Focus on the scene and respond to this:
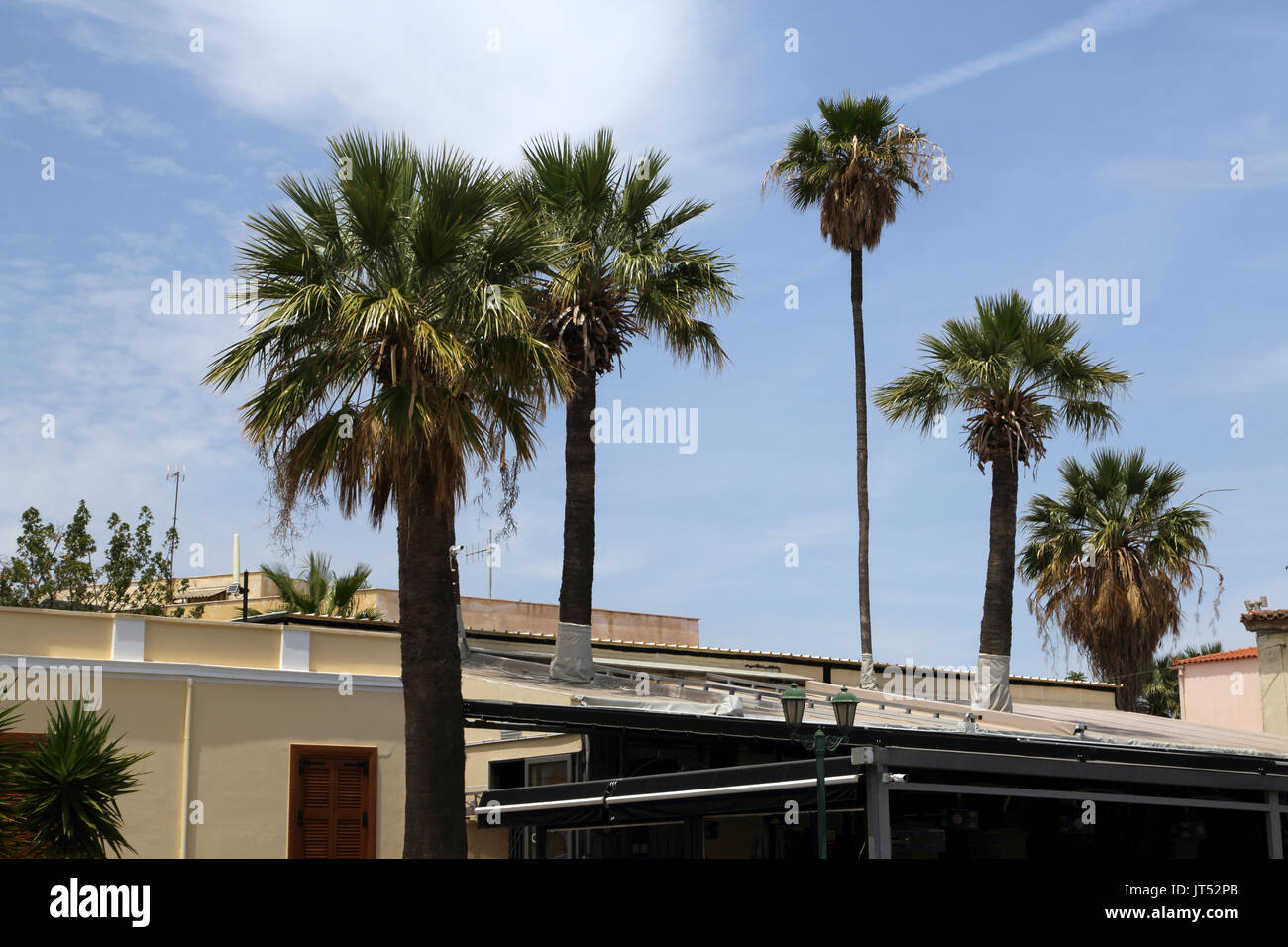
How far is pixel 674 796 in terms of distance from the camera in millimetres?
15570

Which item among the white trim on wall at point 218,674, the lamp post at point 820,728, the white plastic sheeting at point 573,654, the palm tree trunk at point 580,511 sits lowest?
the lamp post at point 820,728

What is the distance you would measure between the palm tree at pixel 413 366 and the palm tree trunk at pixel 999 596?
41.3ft

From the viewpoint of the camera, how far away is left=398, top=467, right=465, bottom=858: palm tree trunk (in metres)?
14.3

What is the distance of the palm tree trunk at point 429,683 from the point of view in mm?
14297

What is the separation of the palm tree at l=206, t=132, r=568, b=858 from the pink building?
2446 cm

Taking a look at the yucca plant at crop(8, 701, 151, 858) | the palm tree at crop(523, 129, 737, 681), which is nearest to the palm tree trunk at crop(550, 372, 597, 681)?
the palm tree at crop(523, 129, 737, 681)

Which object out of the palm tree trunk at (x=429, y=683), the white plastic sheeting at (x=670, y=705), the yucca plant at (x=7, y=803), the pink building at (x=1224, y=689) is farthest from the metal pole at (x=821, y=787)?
the pink building at (x=1224, y=689)

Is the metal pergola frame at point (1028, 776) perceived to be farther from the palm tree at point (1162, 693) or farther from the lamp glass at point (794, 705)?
the palm tree at point (1162, 693)

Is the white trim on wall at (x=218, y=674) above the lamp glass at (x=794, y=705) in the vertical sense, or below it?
above

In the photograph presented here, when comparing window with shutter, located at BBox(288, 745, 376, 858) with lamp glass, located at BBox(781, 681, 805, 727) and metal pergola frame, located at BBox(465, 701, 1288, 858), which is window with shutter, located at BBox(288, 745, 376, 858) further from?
lamp glass, located at BBox(781, 681, 805, 727)

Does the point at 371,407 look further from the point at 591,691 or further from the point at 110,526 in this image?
the point at 110,526

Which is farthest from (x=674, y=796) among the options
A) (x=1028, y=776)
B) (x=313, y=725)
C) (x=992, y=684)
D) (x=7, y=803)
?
(x=992, y=684)

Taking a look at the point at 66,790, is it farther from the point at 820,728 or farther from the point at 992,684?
the point at 992,684
